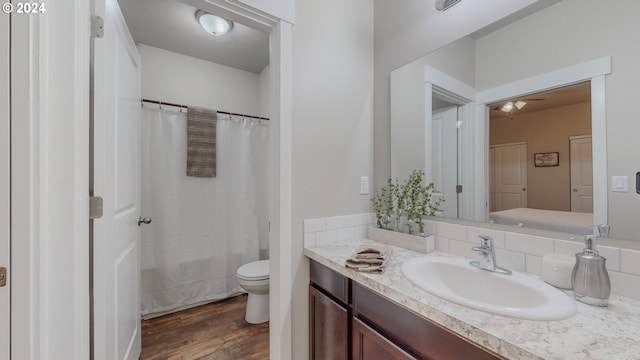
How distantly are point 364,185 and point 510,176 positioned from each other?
0.77m

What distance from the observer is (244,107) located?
2.92 meters

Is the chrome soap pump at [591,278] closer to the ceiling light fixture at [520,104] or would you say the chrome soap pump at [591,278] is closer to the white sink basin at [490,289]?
the white sink basin at [490,289]

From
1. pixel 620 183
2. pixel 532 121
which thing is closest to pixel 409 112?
pixel 532 121

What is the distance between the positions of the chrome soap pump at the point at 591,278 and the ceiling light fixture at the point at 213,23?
8.06ft

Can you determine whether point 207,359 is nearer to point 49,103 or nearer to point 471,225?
point 49,103

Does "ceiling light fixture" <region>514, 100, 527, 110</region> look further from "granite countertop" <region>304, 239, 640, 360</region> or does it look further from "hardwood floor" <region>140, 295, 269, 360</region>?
"hardwood floor" <region>140, 295, 269, 360</region>

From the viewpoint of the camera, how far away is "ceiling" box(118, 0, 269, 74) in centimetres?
187

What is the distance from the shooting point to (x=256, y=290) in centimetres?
209

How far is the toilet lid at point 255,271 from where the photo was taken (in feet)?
6.77

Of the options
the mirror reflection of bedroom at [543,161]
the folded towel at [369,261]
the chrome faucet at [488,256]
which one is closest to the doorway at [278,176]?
the folded towel at [369,261]

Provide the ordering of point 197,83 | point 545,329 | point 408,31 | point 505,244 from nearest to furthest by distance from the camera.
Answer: point 545,329
point 505,244
point 408,31
point 197,83

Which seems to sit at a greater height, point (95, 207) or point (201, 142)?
point (201, 142)

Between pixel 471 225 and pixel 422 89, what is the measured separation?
0.80 meters

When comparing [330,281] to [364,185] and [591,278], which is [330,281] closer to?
[364,185]
